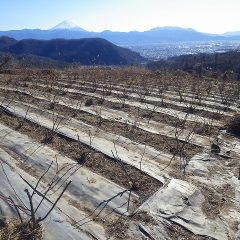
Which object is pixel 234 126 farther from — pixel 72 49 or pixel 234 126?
pixel 72 49

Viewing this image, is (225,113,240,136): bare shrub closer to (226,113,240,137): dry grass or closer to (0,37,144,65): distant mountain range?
(226,113,240,137): dry grass

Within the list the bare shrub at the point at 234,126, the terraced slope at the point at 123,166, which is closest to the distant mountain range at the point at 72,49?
the terraced slope at the point at 123,166

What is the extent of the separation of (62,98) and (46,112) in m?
1.78

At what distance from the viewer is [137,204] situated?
15.1ft

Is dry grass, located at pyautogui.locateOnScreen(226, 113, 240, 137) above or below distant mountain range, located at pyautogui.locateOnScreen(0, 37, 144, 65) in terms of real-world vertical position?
above

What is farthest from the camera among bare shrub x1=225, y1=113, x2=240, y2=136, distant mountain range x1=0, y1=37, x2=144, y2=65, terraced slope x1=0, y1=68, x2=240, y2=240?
distant mountain range x1=0, y1=37, x2=144, y2=65

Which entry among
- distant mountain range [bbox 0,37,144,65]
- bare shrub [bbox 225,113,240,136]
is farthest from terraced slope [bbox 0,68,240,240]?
distant mountain range [bbox 0,37,144,65]

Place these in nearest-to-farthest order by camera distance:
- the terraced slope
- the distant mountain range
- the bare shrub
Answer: the terraced slope, the bare shrub, the distant mountain range

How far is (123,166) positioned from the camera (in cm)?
557

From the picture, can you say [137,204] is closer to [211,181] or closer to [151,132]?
[211,181]

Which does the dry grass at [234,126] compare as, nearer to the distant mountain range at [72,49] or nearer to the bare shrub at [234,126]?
the bare shrub at [234,126]

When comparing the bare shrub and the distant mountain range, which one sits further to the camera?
the distant mountain range

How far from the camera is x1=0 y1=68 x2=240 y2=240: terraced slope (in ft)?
13.9

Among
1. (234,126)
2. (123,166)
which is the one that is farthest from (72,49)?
(123,166)
